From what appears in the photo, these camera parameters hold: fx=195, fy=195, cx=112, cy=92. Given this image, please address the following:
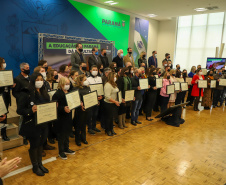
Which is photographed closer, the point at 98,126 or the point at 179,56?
the point at 98,126

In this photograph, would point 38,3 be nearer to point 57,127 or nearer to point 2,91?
point 2,91

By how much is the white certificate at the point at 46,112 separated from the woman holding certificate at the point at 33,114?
0.07 metres

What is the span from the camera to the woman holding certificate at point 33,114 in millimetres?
2951

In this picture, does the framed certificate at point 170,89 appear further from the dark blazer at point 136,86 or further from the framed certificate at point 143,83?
the dark blazer at point 136,86

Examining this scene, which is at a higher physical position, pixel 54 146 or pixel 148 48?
pixel 148 48

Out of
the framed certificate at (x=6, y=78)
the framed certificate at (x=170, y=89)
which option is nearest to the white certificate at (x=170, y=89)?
the framed certificate at (x=170, y=89)

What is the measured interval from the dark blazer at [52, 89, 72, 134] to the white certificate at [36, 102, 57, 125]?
249 millimetres

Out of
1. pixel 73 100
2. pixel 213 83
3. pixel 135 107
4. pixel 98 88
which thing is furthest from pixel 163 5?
pixel 73 100

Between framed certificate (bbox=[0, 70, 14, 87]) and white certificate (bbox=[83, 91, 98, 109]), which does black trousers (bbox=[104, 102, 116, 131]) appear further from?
framed certificate (bbox=[0, 70, 14, 87])

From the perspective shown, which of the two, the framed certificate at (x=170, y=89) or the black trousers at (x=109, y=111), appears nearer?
the black trousers at (x=109, y=111)

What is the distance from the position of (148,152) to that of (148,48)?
11298 millimetres

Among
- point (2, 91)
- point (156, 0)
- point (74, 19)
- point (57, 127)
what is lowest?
point (57, 127)

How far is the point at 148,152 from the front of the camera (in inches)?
168

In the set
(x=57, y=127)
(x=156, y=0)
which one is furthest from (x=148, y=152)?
(x=156, y=0)
